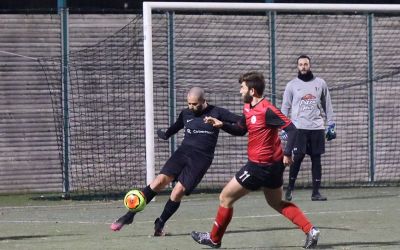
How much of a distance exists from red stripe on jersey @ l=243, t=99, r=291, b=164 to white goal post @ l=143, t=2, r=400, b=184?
5.26m

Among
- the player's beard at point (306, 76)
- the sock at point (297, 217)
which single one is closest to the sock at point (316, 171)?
the player's beard at point (306, 76)

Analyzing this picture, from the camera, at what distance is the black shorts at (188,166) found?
502 inches

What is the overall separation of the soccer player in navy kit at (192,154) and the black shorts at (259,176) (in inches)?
63.0

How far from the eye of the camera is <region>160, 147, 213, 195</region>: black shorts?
A: 1274cm

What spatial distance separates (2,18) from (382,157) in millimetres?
7044

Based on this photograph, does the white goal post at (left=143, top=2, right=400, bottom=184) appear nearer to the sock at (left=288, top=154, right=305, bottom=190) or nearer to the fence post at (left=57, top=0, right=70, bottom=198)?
the sock at (left=288, top=154, right=305, bottom=190)

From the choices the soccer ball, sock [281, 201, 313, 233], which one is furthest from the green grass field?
the soccer ball

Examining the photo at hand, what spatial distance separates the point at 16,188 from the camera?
1903 cm

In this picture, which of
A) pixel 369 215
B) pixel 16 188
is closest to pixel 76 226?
pixel 369 215

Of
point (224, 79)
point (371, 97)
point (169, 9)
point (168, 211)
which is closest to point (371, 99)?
point (371, 97)

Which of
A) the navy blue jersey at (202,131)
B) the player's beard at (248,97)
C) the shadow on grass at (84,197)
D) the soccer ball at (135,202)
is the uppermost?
the player's beard at (248,97)

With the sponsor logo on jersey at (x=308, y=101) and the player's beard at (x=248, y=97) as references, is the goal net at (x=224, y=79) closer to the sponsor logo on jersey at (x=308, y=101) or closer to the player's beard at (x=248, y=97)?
the sponsor logo on jersey at (x=308, y=101)

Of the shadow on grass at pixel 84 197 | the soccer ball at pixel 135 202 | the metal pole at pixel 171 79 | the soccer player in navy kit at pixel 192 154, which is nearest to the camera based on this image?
the soccer ball at pixel 135 202

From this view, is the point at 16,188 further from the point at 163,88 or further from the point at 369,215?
the point at 369,215
